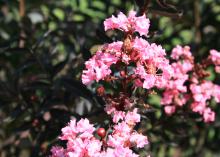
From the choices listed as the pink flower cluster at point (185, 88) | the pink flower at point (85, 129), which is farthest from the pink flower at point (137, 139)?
the pink flower cluster at point (185, 88)

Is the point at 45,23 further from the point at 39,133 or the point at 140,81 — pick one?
the point at 140,81

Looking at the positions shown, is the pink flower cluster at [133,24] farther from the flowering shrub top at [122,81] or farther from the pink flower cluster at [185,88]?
the pink flower cluster at [185,88]

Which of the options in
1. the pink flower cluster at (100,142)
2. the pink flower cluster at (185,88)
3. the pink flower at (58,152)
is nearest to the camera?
the pink flower cluster at (100,142)

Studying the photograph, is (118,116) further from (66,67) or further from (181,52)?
(66,67)

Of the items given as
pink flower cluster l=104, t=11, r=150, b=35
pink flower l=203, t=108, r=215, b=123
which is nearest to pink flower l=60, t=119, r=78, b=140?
pink flower cluster l=104, t=11, r=150, b=35

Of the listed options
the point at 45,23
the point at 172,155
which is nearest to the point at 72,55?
the point at 45,23

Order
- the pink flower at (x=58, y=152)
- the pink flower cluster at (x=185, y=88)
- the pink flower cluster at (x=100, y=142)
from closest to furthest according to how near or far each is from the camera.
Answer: the pink flower cluster at (x=100, y=142), the pink flower at (x=58, y=152), the pink flower cluster at (x=185, y=88)
